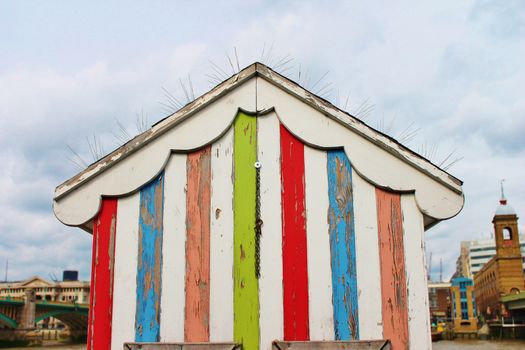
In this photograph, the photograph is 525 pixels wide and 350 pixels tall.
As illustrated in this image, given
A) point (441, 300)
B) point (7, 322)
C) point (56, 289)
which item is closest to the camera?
point (7, 322)

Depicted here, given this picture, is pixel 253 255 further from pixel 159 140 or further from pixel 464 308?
pixel 464 308

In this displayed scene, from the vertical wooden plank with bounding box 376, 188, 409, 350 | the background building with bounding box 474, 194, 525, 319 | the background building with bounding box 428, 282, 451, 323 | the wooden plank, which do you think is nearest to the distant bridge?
the background building with bounding box 474, 194, 525, 319

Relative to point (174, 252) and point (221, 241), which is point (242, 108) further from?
point (174, 252)

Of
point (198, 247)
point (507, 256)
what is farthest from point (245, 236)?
point (507, 256)

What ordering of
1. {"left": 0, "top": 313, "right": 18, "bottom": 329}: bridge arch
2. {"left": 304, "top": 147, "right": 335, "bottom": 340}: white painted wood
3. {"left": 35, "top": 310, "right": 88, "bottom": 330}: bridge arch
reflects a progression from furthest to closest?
{"left": 35, "top": 310, "right": 88, "bottom": 330}: bridge arch < {"left": 0, "top": 313, "right": 18, "bottom": 329}: bridge arch < {"left": 304, "top": 147, "right": 335, "bottom": 340}: white painted wood

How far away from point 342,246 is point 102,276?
77.3 inches

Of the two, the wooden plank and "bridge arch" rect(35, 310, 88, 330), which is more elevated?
the wooden plank

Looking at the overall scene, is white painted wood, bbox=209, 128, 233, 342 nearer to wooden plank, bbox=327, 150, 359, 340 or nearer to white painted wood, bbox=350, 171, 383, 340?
wooden plank, bbox=327, 150, 359, 340

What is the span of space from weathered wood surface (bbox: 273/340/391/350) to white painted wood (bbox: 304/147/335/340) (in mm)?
62

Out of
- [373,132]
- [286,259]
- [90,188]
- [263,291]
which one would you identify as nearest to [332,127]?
[373,132]

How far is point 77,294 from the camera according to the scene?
378 ft

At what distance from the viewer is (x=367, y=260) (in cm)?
414

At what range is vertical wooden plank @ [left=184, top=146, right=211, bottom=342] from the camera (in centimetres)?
419

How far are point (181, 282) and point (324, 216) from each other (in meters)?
1.25
